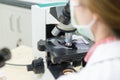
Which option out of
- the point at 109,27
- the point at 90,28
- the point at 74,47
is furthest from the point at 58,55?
the point at 109,27

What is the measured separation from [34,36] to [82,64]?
0.36 m

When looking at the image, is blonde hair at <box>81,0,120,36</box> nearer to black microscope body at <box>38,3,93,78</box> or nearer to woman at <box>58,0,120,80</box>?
woman at <box>58,0,120,80</box>

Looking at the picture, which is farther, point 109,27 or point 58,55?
point 58,55

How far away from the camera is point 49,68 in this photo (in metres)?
1.33

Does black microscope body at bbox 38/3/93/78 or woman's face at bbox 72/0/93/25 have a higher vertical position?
woman's face at bbox 72/0/93/25

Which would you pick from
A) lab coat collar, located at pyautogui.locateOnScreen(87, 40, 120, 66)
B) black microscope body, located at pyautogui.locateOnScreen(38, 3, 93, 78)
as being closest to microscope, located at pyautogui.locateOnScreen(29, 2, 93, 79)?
black microscope body, located at pyautogui.locateOnScreen(38, 3, 93, 78)

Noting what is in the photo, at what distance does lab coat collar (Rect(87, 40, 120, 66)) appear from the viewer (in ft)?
2.28

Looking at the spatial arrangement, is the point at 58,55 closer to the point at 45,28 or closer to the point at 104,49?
the point at 45,28

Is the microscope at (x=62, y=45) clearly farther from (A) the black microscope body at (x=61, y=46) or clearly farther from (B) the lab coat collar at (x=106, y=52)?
(B) the lab coat collar at (x=106, y=52)

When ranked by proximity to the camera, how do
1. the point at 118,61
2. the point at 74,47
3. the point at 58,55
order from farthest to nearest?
the point at 74,47 → the point at 58,55 → the point at 118,61

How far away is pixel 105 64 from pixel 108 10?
15 cm

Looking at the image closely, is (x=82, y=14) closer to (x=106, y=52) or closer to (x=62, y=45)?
(x=106, y=52)

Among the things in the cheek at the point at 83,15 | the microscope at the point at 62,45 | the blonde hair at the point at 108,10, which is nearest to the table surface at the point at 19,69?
the microscope at the point at 62,45

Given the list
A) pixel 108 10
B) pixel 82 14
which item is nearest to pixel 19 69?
pixel 82 14
